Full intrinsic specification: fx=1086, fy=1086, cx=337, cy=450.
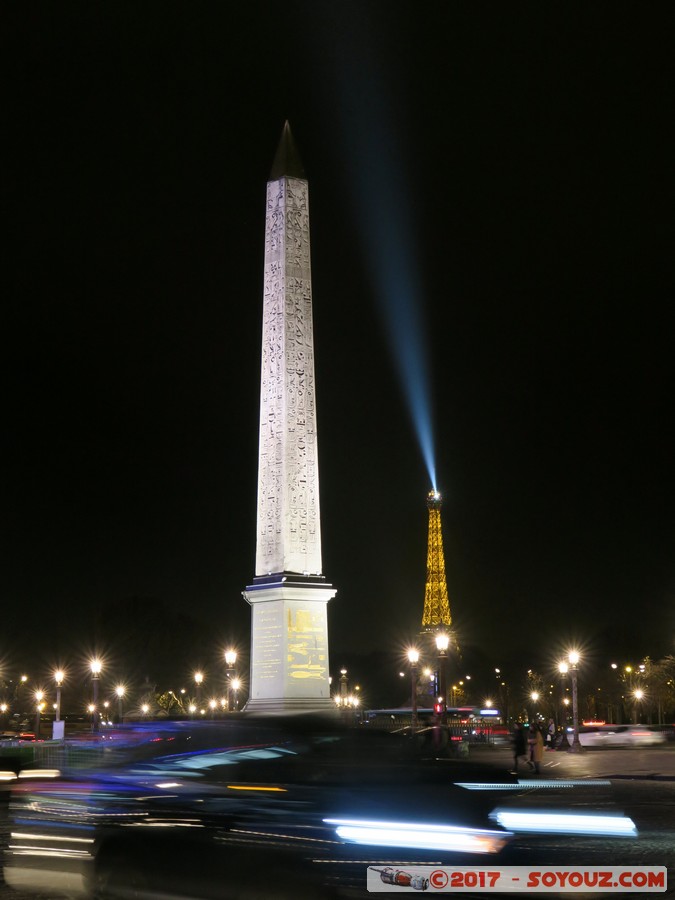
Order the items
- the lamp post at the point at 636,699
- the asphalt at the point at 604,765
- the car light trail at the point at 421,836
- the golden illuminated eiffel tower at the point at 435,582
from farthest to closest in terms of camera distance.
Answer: the golden illuminated eiffel tower at the point at 435,582 < the lamp post at the point at 636,699 < the asphalt at the point at 604,765 < the car light trail at the point at 421,836

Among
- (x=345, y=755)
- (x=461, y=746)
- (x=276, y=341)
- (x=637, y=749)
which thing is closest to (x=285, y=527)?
(x=276, y=341)

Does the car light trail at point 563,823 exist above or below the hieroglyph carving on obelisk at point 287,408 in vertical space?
below

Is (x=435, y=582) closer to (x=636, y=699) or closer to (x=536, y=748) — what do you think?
(x=636, y=699)

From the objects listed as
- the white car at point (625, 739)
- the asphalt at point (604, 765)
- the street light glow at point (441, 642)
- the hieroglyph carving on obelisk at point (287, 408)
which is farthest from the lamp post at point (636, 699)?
the hieroglyph carving on obelisk at point (287, 408)

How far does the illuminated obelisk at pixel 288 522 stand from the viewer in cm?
3634

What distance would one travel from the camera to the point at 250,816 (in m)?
8.41

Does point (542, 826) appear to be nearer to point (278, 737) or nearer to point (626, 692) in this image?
point (278, 737)

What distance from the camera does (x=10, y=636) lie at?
9356cm

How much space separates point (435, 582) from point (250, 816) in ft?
468

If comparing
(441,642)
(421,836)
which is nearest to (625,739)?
(441,642)

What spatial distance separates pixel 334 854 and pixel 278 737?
142cm

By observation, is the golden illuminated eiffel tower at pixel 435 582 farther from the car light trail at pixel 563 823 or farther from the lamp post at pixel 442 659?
the car light trail at pixel 563 823

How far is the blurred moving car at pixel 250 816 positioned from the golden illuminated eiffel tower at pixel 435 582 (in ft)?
451

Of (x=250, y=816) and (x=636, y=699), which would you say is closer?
(x=250, y=816)
